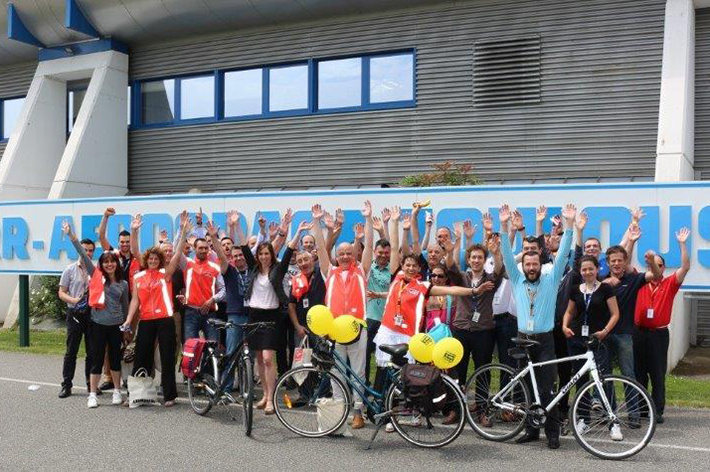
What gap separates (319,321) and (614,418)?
2.83 meters

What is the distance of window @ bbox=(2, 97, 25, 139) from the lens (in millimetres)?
23422

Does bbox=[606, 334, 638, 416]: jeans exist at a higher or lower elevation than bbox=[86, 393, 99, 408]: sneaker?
higher

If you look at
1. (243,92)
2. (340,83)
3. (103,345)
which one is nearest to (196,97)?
(243,92)

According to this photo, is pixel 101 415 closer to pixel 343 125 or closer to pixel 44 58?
pixel 343 125

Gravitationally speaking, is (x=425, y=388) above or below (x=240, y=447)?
above

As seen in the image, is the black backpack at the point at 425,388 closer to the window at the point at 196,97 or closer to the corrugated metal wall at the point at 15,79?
the window at the point at 196,97

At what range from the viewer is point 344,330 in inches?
298

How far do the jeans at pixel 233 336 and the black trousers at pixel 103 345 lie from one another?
55.5 inches

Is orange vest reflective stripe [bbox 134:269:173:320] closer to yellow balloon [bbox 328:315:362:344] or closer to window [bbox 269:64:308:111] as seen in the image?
yellow balloon [bbox 328:315:362:344]

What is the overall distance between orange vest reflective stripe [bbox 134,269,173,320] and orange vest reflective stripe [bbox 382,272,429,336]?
2.88 meters

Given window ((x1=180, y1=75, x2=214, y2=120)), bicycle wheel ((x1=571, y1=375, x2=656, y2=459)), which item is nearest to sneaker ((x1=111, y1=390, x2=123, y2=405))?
bicycle wheel ((x1=571, y1=375, x2=656, y2=459))

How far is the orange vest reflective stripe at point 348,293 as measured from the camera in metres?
8.19

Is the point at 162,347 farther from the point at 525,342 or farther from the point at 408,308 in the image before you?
the point at 525,342

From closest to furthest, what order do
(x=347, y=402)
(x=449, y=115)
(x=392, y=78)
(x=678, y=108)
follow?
(x=347, y=402)
(x=678, y=108)
(x=449, y=115)
(x=392, y=78)
